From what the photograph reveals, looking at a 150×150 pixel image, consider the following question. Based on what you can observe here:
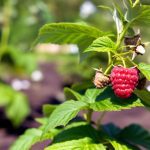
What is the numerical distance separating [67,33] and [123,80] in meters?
0.23

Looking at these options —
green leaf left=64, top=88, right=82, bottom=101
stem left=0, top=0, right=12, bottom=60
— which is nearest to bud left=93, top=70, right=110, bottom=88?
green leaf left=64, top=88, right=82, bottom=101

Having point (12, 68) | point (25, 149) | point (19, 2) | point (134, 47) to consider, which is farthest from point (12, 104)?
point (19, 2)

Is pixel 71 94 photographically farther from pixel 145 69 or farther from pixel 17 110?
pixel 17 110

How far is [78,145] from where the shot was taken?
1343 mm

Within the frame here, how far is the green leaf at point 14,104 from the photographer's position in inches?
144

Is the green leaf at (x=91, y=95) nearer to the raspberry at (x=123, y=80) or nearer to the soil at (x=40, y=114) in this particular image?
the raspberry at (x=123, y=80)

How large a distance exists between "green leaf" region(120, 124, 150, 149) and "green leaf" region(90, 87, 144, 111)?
22 cm

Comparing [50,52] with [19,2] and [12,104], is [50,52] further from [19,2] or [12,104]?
[12,104]

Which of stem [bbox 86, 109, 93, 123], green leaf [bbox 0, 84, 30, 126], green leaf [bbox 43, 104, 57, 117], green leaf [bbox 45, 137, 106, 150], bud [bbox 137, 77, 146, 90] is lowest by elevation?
green leaf [bbox 0, 84, 30, 126]

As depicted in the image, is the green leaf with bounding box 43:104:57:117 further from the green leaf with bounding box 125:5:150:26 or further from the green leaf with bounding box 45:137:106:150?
the green leaf with bounding box 125:5:150:26

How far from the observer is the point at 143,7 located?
1.26 meters

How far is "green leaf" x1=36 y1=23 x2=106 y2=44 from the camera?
131cm

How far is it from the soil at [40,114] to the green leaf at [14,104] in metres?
0.06

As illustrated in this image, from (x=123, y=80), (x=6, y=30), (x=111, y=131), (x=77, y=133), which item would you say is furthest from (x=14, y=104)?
(x=123, y=80)
